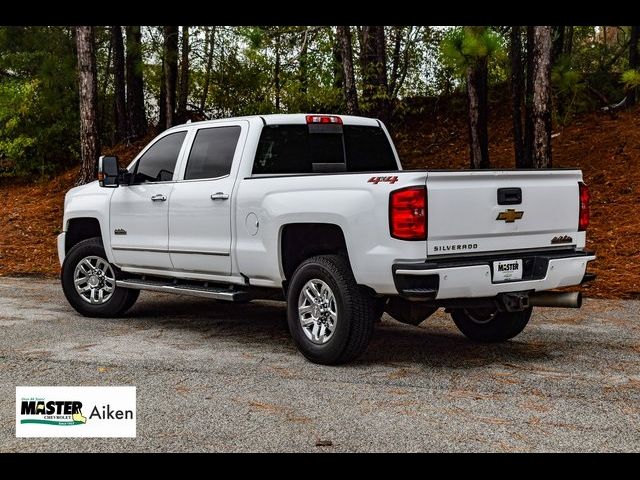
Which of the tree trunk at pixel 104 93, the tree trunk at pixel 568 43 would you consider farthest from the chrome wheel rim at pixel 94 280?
the tree trunk at pixel 104 93

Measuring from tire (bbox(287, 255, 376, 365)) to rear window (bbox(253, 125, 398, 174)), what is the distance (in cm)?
141

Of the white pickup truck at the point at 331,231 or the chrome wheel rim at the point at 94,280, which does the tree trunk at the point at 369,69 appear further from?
the chrome wheel rim at the point at 94,280

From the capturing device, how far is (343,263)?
6.73m

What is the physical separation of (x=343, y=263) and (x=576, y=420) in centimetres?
229

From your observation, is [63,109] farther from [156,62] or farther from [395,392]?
[395,392]

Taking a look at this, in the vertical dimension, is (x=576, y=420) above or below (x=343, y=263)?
below

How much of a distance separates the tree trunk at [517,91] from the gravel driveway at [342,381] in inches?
285

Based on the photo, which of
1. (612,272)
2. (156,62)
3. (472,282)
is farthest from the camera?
(156,62)

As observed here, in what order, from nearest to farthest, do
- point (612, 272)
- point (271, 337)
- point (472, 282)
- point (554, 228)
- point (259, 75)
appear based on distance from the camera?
point (472, 282)
point (554, 228)
point (271, 337)
point (612, 272)
point (259, 75)

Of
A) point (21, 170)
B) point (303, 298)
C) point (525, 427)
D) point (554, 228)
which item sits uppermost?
point (21, 170)

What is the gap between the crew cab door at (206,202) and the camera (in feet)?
25.3

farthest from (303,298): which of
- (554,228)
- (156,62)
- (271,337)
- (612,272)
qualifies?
(156,62)

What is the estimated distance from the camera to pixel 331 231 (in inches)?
274

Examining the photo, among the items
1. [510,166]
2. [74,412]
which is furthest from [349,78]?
[74,412]
